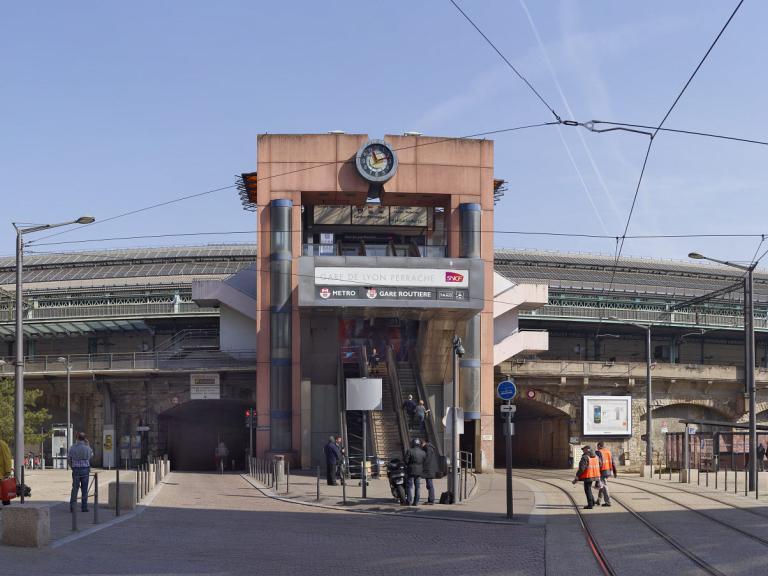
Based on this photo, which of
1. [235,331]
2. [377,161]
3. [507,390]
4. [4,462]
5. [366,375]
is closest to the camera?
[4,462]

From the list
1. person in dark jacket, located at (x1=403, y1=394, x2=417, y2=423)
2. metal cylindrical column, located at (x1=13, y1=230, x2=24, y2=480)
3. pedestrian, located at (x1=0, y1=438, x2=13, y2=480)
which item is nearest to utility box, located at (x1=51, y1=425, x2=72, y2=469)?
person in dark jacket, located at (x1=403, y1=394, x2=417, y2=423)

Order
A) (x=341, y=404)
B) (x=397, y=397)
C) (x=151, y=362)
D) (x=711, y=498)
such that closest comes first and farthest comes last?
(x=711, y=498) < (x=397, y=397) < (x=341, y=404) < (x=151, y=362)

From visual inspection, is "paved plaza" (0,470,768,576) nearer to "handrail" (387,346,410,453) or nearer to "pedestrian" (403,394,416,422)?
"handrail" (387,346,410,453)

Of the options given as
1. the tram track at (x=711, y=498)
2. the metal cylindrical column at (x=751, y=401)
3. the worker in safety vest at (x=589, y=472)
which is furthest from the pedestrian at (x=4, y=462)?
the metal cylindrical column at (x=751, y=401)

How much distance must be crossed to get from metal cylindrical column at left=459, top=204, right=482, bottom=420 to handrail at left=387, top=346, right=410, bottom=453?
3023 mm

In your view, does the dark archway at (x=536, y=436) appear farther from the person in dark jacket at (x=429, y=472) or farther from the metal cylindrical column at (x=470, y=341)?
the person in dark jacket at (x=429, y=472)

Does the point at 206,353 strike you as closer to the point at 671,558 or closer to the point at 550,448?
the point at 550,448

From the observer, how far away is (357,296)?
148 ft

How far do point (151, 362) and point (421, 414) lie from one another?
847 inches

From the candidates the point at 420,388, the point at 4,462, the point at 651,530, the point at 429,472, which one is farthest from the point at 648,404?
the point at 4,462

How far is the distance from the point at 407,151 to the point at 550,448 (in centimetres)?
2459

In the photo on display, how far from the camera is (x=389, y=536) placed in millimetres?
20594

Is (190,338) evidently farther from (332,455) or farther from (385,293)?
(332,455)

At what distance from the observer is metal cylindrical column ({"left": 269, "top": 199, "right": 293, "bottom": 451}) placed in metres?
46.9
